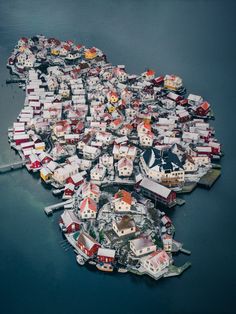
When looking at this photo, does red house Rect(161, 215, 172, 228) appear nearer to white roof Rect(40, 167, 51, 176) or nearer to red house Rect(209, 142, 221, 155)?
red house Rect(209, 142, 221, 155)

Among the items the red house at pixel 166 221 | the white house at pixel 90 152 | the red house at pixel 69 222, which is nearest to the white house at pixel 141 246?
the red house at pixel 166 221

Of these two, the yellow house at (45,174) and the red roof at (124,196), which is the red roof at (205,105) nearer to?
the red roof at (124,196)

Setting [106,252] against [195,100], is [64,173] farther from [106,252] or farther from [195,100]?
[195,100]

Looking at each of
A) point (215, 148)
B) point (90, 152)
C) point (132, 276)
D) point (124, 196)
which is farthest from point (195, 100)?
point (132, 276)

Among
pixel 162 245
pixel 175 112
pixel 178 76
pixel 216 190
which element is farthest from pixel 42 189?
pixel 178 76

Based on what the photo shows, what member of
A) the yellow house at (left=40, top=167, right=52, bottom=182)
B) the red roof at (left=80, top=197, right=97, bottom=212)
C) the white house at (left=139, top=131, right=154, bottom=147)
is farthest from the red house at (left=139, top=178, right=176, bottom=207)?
the yellow house at (left=40, top=167, right=52, bottom=182)

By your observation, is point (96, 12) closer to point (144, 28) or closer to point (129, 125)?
point (144, 28)
